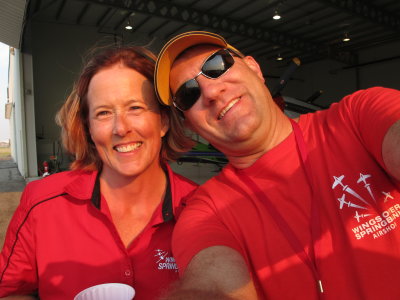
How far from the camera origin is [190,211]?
1577mm

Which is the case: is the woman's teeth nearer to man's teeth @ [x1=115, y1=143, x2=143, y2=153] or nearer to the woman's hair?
man's teeth @ [x1=115, y1=143, x2=143, y2=153]

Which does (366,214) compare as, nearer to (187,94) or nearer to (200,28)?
(187,94)

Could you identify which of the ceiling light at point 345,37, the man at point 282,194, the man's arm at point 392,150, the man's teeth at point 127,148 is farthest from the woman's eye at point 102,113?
the ceiling light at point 345,37

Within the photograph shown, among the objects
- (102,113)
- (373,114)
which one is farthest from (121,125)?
(373,114)

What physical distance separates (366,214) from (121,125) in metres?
1.17

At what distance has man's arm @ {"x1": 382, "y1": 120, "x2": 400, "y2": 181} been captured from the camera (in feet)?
4.03

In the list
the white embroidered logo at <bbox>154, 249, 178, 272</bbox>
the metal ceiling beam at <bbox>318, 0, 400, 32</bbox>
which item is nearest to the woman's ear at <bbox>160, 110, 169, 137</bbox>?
the white embroidered logo at <bbox>154, 249, 178, 272</bbox>

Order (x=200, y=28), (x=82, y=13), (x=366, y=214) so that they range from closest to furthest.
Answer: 1. (x=366, y=214)
2. (x=200, y=28)
3. (x=82, y=13)

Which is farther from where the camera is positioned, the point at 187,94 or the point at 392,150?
the point at 187,94

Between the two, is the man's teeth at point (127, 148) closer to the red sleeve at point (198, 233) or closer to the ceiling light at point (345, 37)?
the red sleeve at point (198, 233)

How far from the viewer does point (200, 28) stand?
14.3 m

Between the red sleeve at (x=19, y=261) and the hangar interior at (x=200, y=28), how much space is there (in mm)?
8330

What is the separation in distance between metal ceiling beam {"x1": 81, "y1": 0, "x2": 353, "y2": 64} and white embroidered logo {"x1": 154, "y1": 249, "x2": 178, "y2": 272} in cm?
→ 1260

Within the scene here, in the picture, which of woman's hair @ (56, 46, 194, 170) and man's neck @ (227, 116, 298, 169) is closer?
man's neck @ (227, 116, 298, 169)
